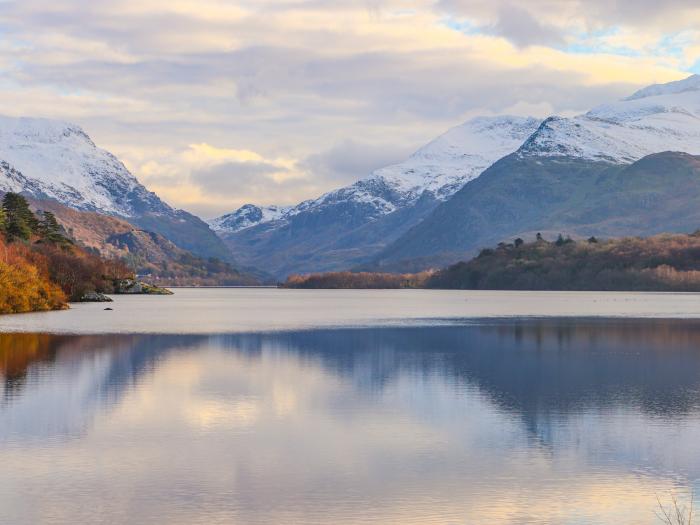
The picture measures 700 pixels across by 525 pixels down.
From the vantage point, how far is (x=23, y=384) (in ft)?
200

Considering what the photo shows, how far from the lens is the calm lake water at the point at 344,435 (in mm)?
32188

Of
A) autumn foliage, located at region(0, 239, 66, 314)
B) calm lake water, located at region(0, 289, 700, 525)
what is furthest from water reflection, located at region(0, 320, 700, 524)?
autumn foliage, located at region(0, 239, 66, 314)

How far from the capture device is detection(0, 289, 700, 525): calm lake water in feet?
106

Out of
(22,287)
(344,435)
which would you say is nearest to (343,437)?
(344,435)

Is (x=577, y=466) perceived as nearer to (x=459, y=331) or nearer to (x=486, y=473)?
(x=486, y=473)

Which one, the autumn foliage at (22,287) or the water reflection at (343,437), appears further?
the autumn foliage at (22,287)

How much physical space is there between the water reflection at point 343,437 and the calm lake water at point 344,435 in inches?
4.6

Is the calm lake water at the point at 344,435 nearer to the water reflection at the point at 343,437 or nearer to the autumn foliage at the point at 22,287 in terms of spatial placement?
the water reflection at the point at 343,437

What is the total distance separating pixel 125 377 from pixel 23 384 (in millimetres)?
7190

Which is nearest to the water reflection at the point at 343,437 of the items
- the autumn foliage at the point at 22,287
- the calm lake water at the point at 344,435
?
the calm lake water at the point at 344,435

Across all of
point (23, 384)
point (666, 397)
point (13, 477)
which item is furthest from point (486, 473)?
point (23, 384)

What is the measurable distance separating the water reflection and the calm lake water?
0.38ft

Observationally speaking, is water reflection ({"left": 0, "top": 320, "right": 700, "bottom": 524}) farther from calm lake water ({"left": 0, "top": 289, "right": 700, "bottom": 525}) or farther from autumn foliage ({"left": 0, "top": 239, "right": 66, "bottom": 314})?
autumn foliage ({"left": 0, "top": 239, "right": 66, "bottom": 314})

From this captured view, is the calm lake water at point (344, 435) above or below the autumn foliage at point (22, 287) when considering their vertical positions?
below
